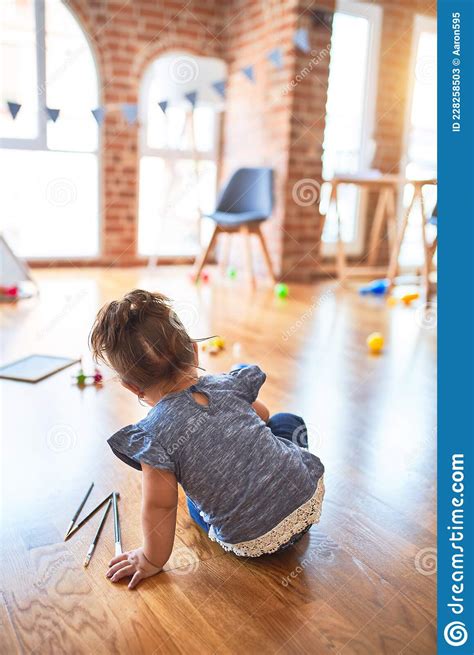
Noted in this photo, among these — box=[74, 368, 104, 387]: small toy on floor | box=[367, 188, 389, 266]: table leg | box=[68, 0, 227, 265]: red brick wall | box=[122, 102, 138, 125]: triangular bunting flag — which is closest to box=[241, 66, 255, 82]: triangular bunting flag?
box=[68, 0, 227, 265]: red brick wall

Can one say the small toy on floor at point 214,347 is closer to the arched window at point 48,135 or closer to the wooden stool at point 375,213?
the wooden stool at point 375,213

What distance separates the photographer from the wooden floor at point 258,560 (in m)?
0.99

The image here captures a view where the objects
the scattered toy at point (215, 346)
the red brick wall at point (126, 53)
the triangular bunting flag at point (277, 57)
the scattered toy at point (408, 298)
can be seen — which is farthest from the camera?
the red brick wall at point (126, 53)

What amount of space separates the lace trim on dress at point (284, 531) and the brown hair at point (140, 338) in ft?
1.16

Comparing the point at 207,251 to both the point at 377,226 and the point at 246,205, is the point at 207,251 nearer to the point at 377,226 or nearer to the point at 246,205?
the point at 246,205

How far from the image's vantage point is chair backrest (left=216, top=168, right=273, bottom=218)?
4160 millimetres

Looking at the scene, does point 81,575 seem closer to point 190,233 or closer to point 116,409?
point 116,409

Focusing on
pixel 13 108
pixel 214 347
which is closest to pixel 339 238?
pixel 214 347

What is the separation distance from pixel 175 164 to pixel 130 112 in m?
0.52

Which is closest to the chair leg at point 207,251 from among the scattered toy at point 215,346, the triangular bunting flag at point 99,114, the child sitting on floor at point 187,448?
the triangular bunting flag at point 99,114

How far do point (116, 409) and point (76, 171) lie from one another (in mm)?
3195

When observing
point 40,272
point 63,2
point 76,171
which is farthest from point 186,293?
point 63,2

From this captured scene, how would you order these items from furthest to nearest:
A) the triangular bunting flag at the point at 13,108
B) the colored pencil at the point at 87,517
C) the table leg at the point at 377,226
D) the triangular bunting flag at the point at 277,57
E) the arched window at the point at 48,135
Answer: the table leg at the point at 377,226 < the arched window at the point at 48,135 < the triangular bunting flag at the point at 277,57 < the triangular bunting flag at the point at 13,108 < the colored pencil at the point at 87,517

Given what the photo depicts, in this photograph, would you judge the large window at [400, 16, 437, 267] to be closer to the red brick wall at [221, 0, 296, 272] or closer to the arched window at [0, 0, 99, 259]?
the red brick wall at [221, 0, 296, 272]
